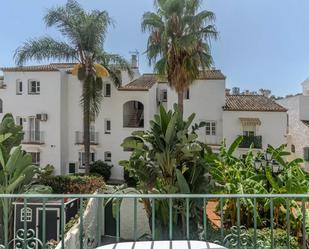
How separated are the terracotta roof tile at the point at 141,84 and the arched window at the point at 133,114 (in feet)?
4.99

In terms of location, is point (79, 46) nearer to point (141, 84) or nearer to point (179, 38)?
point (179, 38)

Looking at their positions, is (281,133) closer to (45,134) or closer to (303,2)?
(303,2)

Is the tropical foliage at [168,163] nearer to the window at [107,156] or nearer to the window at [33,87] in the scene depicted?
the window at [107,156]

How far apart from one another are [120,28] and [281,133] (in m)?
15.2

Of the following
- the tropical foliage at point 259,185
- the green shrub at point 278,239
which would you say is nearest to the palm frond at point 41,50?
the tropical foliage at point 259,185

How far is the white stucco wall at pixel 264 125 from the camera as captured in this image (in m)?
27.3

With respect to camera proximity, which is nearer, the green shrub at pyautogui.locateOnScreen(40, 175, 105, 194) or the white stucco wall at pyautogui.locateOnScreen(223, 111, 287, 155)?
the green shrub at pyautogui.locateOnScreen(40, 175, 105, 194)

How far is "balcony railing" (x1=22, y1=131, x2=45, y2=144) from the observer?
3059 cm

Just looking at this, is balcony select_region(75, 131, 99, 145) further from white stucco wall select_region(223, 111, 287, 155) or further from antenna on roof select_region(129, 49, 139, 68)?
white stucco wall select_region(223, 111, 287, 155)

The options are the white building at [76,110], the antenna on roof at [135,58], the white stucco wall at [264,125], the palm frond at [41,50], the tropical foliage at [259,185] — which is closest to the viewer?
the tropical foliage at [259,185]

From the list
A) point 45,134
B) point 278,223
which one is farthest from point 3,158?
point 45,134

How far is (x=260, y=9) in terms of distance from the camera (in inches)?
798

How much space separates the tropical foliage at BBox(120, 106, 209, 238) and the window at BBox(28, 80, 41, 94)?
23.2 m

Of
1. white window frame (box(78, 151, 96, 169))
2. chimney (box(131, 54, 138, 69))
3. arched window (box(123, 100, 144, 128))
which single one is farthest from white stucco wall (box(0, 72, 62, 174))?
chimney (box(131, 54, 138, 69))
